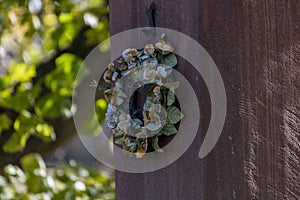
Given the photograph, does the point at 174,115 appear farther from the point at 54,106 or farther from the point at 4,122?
the point at 4,122

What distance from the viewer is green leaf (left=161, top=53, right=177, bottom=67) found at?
1306mm

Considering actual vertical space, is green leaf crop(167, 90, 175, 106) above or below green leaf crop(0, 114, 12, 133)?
above

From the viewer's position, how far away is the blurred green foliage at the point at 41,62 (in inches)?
111

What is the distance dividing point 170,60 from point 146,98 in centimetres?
8

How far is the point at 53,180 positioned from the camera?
→ 2.86 metres

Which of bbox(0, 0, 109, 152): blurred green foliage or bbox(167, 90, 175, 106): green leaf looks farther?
bbox(0, 0, 109, 152): blurred green foliage

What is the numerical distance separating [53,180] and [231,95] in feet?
5.62

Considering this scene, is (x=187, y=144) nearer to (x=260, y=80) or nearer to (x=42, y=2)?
(x=260, y=80)

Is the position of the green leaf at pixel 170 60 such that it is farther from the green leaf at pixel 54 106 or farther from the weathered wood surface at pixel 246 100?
the green leaf at pixel 54 106

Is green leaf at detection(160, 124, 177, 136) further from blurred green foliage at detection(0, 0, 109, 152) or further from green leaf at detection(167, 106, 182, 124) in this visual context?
Result: blurred green foliage at detection(0, 0, 109, 152)

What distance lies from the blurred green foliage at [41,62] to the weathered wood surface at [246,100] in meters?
1.50

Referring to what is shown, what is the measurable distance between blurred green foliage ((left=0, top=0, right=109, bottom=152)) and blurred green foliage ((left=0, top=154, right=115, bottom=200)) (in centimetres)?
12

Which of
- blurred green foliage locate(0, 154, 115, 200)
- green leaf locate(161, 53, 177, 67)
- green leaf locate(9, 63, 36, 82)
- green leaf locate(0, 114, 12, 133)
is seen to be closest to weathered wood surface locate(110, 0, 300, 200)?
green leaf locate(161, 53, 177, 67)

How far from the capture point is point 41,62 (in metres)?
3.24
